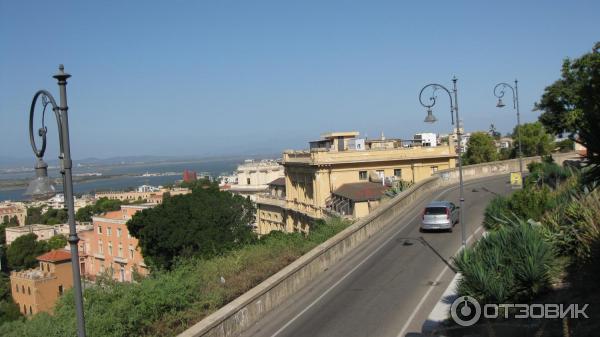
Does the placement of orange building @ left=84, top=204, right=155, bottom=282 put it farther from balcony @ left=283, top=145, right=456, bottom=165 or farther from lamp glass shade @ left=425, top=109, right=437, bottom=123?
lamp glass shade @ left=425, top=109, right=437, bottom=123

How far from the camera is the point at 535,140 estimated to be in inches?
2788

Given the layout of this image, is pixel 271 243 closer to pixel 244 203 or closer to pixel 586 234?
pixel 586 234

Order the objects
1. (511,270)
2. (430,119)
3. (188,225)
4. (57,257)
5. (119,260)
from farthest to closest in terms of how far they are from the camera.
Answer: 1. (119,260)
2. (57,257)
3. (188,225)
4. (430,119)
5. (511,270)

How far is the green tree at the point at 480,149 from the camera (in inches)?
2913

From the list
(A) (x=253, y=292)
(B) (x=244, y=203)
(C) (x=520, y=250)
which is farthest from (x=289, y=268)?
(B) (x=244, y=203)

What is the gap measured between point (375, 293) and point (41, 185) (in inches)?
435

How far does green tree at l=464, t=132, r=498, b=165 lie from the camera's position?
2913 inches

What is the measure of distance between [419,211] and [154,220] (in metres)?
32.2

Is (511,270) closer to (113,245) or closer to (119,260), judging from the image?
(119,260)

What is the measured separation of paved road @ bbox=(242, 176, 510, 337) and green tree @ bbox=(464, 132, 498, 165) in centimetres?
5102

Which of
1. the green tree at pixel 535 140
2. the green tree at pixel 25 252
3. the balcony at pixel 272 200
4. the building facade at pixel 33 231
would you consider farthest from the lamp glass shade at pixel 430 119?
the building facade at pixel 33 231

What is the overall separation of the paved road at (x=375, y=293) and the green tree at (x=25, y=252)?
86.9 meters

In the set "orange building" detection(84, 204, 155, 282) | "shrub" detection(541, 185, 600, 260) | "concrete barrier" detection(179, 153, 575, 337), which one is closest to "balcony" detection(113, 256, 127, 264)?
"orange building" detection(84, 204, 155, 282)

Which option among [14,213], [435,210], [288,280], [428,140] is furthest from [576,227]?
[14,213]
